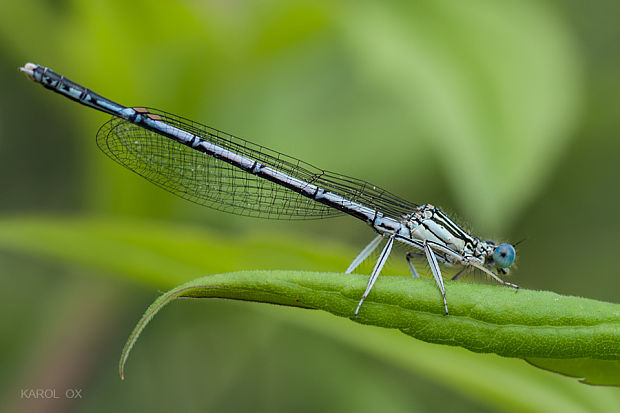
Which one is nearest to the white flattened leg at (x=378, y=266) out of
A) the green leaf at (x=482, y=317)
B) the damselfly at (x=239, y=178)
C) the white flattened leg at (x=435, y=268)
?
the green leaf at (x=482, y=317)

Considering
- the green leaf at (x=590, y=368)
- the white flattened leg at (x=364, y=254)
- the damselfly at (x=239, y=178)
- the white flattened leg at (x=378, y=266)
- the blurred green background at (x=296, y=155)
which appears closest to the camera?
the white flattened leg at (x=378, y=266)

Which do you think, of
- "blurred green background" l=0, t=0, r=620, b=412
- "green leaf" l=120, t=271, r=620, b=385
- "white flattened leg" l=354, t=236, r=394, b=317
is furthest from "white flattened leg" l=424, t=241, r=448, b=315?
"blurred green background" l=0, t=0, r=620, b=412

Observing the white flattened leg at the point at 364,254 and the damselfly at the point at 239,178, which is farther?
the damselfly at the point at 239,178

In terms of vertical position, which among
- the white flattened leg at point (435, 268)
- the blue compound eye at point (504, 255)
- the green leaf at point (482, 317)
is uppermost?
the blue compound eye at point (504, 255)

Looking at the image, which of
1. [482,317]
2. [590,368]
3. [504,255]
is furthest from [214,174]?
[590,368]

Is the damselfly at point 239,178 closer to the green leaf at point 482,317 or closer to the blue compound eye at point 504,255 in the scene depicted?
the blue compound eye at point 504,255

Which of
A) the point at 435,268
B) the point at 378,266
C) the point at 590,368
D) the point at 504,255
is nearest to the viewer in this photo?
the point at 590,368

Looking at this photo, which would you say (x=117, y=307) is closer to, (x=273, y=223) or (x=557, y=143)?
(x=273, y=223)

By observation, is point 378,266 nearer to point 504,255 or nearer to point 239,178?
point 504,255
